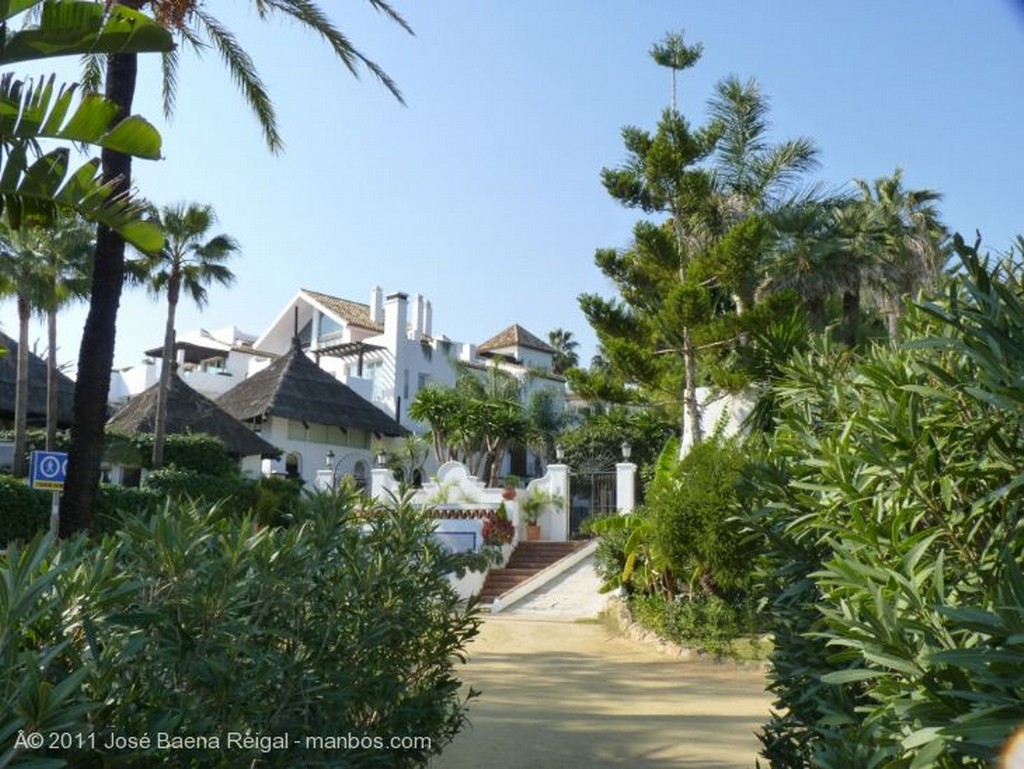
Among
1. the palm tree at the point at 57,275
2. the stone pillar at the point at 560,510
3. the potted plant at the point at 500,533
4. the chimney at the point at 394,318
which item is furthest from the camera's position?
the chimney at the point at 394,318

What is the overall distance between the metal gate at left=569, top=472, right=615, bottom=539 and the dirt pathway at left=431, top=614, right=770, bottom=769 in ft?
31.2

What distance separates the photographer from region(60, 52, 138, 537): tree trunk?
8.98 meters

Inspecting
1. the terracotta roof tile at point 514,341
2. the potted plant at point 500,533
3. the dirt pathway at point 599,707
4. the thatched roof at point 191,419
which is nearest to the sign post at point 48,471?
the dirt pathway at point 599,707

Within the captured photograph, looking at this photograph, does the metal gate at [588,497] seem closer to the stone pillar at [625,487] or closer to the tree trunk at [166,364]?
the stone pillar at [625,487]

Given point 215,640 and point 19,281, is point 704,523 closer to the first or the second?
point 215,640

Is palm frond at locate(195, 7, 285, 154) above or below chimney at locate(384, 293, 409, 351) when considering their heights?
below

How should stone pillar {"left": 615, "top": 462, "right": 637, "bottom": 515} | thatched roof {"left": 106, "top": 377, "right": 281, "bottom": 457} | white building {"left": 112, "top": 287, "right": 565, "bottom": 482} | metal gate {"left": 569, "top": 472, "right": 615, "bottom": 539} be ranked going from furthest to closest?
white building {"left": 112, "top": 287, "right": 565, "bottom": 482} < thatched roof {"left": 106, "top": 377, "right": 281, "bottom": 457} < metal gate {"left": 569, "top": 472, "right": 615, "bottom": 539} < stone pillar {"left": 615, "top": 462, "right": 637, "bottom": 515}

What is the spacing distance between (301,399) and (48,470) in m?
29.9

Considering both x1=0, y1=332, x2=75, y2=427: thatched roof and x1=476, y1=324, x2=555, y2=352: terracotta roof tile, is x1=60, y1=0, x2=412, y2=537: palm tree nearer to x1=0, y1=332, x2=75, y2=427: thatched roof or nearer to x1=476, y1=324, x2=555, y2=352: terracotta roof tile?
x1=0, y1=332, x2=75, y2=427: thatched roof

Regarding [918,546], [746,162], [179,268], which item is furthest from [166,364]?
[918,546]

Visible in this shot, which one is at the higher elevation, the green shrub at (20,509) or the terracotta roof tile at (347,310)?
the terracotta roof tile at (347,310)

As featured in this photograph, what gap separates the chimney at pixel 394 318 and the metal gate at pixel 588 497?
2273 centimetres

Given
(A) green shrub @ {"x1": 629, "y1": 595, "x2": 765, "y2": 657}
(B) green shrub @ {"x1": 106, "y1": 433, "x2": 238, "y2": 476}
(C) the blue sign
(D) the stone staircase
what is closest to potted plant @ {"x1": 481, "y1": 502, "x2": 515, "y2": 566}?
(D) the stone staircase

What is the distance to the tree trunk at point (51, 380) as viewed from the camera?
2641 cm
